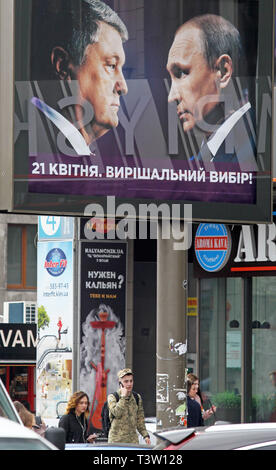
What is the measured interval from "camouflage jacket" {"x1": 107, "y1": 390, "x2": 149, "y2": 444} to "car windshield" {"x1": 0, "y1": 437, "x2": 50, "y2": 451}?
7.94 m

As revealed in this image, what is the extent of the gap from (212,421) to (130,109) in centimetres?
765

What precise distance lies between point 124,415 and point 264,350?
269 inches

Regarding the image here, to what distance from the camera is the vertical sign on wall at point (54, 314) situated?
809 inches

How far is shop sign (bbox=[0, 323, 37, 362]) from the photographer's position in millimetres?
26016

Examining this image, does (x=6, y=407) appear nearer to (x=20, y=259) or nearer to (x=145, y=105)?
(x=145, y=105)

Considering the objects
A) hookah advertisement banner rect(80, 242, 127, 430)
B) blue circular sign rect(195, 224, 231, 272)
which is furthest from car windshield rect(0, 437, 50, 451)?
blue circular sign rect(195, 224, 231, 272)

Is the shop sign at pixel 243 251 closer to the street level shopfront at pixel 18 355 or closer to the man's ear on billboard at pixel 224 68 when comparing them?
the man's ear on billboard at pixel 224 68

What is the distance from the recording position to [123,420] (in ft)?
46.6

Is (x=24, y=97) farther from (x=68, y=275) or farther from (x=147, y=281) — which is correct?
(x=147, y=281)

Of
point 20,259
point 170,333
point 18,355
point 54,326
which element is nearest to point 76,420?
point 170,333

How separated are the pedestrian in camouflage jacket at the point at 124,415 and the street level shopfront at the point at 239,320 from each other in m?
6.52

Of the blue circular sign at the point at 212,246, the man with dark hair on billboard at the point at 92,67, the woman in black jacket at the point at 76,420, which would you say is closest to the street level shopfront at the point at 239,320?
the blue circular sign at the point at 212,246

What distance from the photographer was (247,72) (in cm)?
1648
